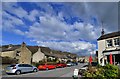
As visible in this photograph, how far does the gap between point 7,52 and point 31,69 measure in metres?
30.5

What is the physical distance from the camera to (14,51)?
55906 mm

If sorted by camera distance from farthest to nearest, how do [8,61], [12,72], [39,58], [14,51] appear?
1. [39,58]
2. [14,51]
3. [8,61]
4. [12,72]

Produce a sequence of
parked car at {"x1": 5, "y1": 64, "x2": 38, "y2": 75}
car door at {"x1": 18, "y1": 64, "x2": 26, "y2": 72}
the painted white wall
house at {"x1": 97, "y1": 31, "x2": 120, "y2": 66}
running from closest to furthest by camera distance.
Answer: parked car at {"x1": 5, "y1": 64, "x2": 38, "y2": 75}
car door at {"x1": 18, "y1": 64, "x2": 26, "y2": 72}
house at {"x1": 97, "y1": 31, "x2": 120, "y2": 66}
the painted white wall

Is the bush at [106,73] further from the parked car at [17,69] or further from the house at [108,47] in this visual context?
the house at [108,47]

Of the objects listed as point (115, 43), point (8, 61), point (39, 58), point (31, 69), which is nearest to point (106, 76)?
point (31, 69)

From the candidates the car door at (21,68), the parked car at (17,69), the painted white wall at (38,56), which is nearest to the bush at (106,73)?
the parked car at (17,69)

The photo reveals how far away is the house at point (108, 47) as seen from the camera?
104ft

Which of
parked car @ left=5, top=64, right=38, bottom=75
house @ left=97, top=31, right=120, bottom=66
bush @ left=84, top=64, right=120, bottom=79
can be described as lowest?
parked car @ left=5, top=64, right=38, bottom=75

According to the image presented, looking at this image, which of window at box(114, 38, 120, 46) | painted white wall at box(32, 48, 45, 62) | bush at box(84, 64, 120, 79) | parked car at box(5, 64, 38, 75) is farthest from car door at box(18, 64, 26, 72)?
painted white wall at box(32, 48, 45, 62)

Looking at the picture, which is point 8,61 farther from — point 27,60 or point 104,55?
point 104,55

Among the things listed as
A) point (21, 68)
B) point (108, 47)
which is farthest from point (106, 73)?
point (108, 47)

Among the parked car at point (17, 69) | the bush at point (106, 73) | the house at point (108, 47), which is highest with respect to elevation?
the house at point (108, 47)

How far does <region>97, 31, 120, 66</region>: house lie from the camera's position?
31.6 meters

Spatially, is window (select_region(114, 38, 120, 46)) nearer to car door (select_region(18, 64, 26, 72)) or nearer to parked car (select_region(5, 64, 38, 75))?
parked car (select_region(5, 64, 38, 75))
